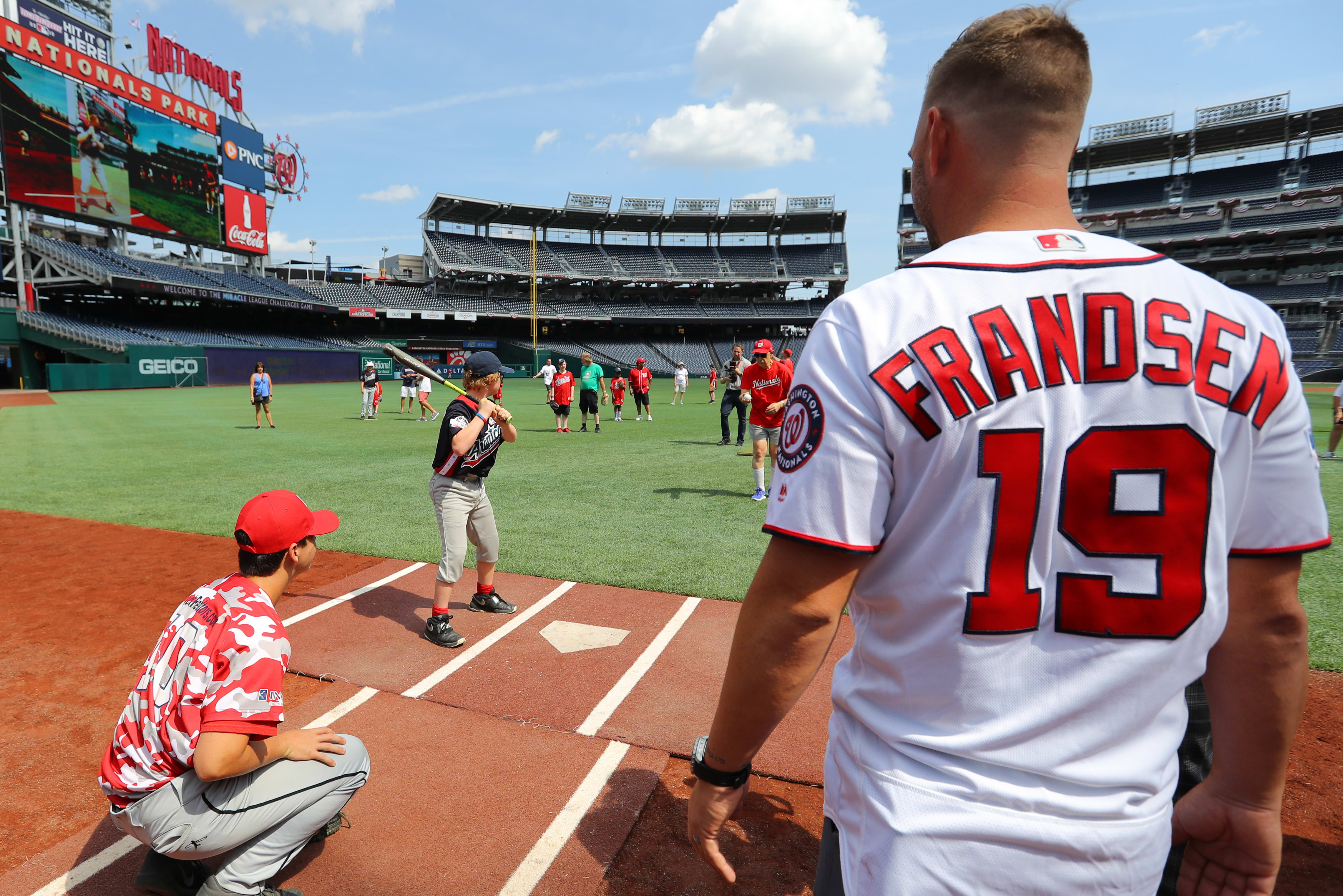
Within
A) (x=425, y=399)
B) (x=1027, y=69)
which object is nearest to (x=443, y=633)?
(x=1027, y=69)

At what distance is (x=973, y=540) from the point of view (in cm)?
113

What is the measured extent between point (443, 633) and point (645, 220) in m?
67.6

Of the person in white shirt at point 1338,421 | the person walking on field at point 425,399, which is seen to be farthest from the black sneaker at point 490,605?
the person walking on field at point 425,399

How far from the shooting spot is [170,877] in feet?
8.73

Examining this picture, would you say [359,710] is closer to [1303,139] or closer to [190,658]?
[190,658]

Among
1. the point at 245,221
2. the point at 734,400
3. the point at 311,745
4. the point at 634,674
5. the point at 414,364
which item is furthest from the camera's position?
the point at 245,221

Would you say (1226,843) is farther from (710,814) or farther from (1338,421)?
(1338,421)

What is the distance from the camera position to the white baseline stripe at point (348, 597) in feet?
18.0

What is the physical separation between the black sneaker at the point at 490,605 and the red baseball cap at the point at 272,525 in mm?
2975

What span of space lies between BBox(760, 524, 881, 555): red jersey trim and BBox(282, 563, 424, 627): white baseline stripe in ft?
17.4

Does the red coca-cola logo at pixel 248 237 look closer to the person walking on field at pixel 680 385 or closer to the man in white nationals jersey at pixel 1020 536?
the person walking on field at pixel 680 385

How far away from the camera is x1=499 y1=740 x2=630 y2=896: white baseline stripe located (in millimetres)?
2768

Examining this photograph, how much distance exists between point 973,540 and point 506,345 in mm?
63024

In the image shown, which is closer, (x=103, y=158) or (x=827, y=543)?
(x=827, y=543)
